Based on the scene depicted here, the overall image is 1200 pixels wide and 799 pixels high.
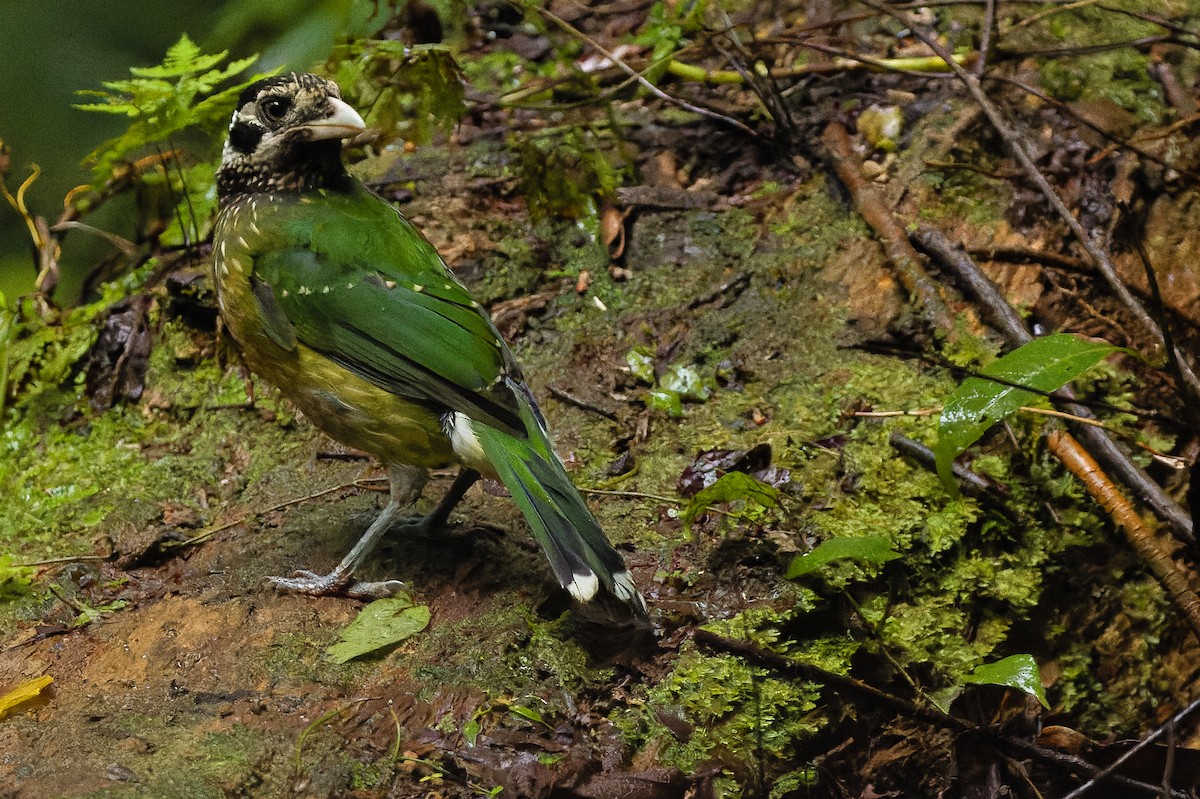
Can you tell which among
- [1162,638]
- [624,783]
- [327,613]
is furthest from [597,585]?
[1162,638]

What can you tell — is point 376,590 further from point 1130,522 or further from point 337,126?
point 1130,522

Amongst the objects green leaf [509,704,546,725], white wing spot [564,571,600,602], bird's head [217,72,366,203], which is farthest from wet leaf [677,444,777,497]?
bird's head [217,72,366,203]

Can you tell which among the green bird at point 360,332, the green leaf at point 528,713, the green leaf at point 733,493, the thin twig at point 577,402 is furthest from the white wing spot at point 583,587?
the thin twig at point 577,402

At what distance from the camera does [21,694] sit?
276 cm

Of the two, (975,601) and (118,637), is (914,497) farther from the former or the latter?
(118,637)

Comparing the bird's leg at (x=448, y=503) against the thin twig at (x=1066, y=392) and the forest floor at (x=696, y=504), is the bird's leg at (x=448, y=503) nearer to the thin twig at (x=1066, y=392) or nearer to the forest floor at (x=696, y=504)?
the forest floor at (x=696, y=504)

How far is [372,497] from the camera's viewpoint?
12.5 ft

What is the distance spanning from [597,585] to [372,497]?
1.31m

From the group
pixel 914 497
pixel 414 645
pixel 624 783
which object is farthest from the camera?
pixel 914 497

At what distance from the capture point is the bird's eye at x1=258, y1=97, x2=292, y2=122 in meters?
3.43

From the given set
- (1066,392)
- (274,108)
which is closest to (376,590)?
(274,108)

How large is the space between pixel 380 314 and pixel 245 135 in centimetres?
91

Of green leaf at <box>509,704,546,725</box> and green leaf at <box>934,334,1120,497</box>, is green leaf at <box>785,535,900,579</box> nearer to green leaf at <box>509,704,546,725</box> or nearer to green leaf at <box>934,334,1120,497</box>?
green leaf at <box>934,334,1120,497</box>

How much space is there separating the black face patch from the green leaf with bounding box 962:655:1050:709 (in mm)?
2874
